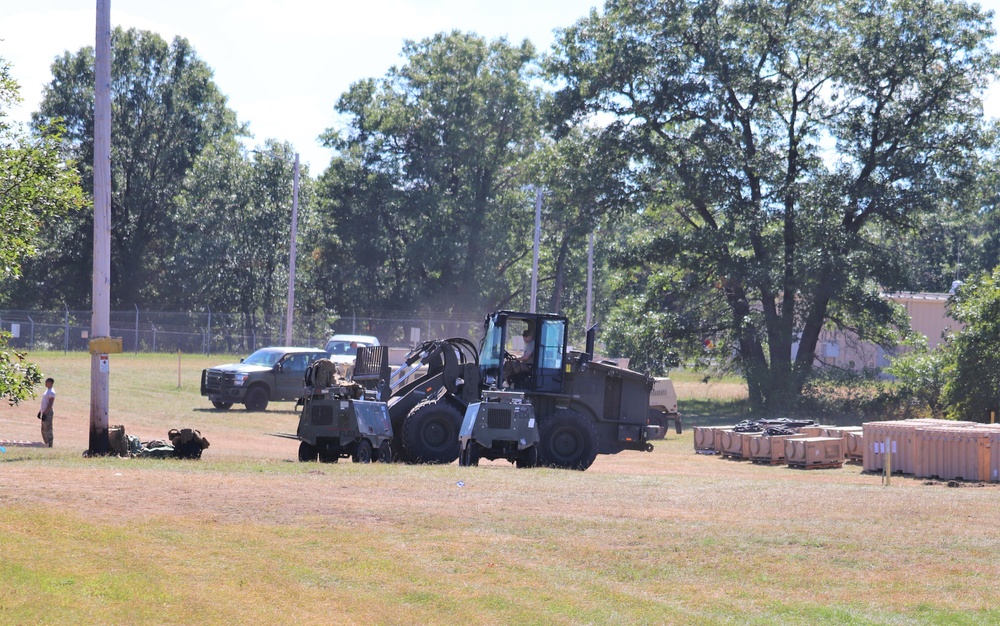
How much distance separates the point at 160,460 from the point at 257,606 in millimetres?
9950

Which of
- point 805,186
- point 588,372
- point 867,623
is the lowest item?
point 867,623

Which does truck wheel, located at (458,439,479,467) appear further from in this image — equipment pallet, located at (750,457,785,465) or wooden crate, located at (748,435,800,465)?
equipment pallet, located at (750,457,785,465)

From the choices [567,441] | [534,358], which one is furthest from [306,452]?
[567,441]

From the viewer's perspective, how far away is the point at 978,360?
3334cm

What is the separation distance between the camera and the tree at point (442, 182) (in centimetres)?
6962

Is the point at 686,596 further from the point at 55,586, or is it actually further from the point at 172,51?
the point at 172,51

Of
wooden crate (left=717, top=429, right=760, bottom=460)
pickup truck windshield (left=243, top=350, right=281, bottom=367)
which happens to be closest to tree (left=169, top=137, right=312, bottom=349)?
pickup truck windshield (left=243, top=350, right=281, bottom=367)

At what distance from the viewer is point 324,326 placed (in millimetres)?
65375

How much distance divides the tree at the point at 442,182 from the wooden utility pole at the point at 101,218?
48.9m

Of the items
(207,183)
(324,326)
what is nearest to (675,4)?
(324,326)

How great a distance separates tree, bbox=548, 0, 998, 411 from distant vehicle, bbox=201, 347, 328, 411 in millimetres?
15081

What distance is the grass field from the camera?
9.98 m

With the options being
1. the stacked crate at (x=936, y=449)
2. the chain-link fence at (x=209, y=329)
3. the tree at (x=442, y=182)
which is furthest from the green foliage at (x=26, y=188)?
the tree at (x=442, y=182)

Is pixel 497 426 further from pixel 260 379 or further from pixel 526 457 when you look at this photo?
pixel 260 379
